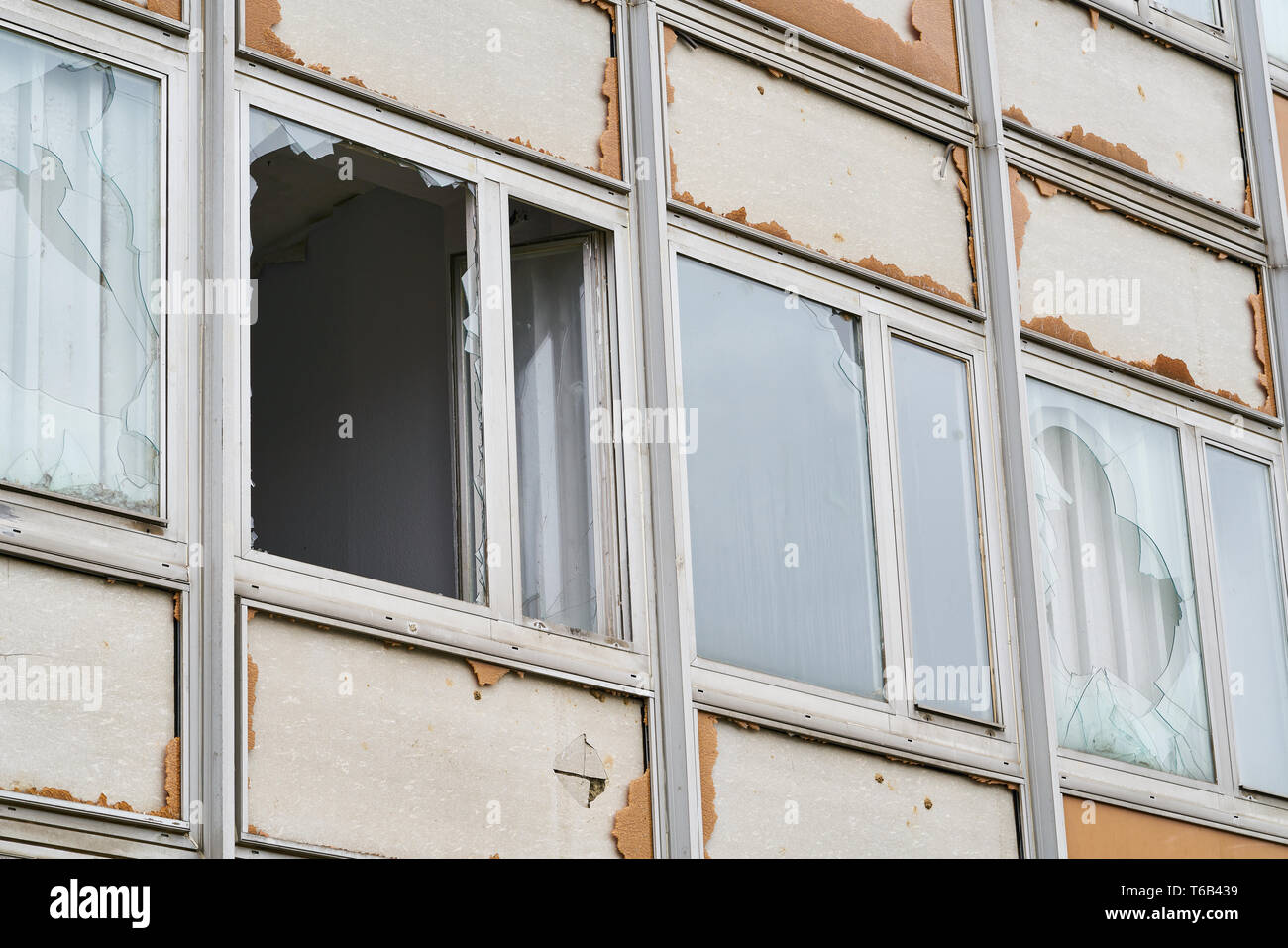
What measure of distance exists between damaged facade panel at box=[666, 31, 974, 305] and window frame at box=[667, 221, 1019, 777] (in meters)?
0.15

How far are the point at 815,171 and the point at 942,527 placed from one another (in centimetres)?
172

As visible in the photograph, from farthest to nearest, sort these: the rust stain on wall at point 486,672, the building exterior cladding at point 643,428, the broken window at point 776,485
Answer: the broken window at point 776,485 → the rust stain on wall at point 486,672 → the building exterior cladding at point 643,428

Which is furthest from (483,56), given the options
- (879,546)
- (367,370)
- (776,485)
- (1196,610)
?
(1196,610)

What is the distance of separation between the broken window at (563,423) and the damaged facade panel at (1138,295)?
2516mm

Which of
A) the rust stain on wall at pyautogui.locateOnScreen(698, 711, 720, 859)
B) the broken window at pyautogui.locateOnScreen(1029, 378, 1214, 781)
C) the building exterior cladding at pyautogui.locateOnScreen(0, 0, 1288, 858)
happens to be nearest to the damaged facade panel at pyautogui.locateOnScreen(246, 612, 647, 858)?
the building exterior cladding at pyautogui.locateOnScreen(0, 0, 1288, 858)

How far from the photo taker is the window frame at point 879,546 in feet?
27.2

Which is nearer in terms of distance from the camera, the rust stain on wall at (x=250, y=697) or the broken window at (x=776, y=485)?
the rust stain on wall at (x=250, y=697)

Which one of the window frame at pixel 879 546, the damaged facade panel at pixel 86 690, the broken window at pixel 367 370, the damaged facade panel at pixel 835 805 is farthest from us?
the window frame at pixel 879 546

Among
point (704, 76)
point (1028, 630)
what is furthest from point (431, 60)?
point (1028, 630)

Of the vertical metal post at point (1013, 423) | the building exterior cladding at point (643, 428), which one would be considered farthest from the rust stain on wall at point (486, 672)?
the vertical metal post at point (1013, 423)

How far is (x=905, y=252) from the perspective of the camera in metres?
9.60

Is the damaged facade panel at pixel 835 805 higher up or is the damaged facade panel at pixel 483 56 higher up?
the damaged facade panel at pixel 483 56

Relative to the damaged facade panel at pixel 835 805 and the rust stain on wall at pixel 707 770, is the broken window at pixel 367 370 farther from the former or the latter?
the damaged facade panel at pixel 835 805
